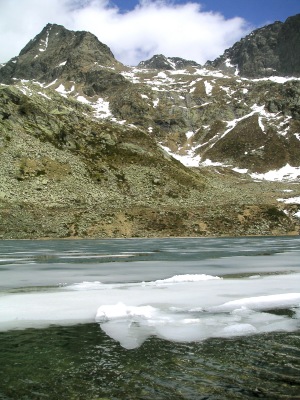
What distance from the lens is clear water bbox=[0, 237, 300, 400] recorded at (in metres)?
6.41

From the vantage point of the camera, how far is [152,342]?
8.69m

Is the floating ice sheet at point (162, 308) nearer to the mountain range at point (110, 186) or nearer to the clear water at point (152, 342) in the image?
the clear water at point (152, 342)

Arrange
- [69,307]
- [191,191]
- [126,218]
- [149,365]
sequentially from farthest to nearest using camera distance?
[191,191], [126,218], [69,307], [149,365]

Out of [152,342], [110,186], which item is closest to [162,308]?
[152,342]

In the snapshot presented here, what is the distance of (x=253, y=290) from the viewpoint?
15000 millimetres

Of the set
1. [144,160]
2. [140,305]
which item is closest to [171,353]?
[140,305]

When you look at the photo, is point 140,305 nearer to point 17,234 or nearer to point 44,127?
point 17,234

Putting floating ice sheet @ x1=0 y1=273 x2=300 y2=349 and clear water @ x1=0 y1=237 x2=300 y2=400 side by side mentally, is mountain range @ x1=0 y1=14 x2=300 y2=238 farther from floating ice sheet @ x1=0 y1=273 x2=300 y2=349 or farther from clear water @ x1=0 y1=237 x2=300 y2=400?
clear water @ x1=0 y1=237 x2=300 y2=400

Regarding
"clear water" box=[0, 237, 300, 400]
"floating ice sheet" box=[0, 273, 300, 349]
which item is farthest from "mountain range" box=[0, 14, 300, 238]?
"clear water" box=[0, 237, 300, 400]

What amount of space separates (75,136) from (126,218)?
43.0m

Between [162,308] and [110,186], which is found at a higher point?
[110,186]

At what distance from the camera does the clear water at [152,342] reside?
641cm

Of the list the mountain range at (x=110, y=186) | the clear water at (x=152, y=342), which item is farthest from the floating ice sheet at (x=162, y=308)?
the mountain range at (x=110, y=186)

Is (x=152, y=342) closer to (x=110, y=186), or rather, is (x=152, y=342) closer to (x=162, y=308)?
(x=162, y=308)
